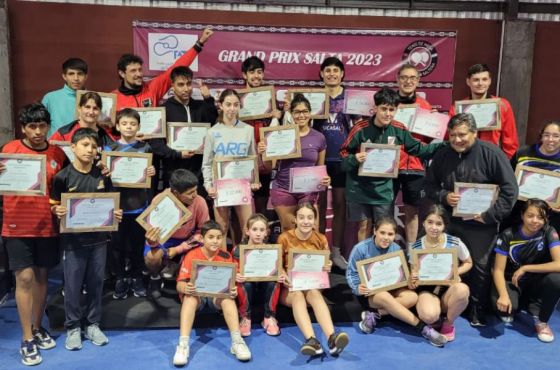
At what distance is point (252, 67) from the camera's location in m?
4.72

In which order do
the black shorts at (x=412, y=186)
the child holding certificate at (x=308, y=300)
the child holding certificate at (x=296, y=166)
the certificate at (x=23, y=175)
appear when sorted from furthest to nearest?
the black shorts at (x=412, y=186) → the child holding certificate at (x=296, y=166) → the child holding certificate at (x=308, y=300) → the certificate at (x=23, y=175)

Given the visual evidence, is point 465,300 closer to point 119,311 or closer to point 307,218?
point 307,218

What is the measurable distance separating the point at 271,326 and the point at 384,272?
98cm

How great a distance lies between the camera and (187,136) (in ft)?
14.6

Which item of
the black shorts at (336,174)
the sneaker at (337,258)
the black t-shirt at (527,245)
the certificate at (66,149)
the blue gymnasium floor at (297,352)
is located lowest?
the blue gymnasium floor at (297,352)

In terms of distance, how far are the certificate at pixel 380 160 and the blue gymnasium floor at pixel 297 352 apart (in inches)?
49.9

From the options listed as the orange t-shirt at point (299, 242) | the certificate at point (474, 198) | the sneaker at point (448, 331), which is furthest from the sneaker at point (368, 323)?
the certificate at point (474, 198)

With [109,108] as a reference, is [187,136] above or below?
below

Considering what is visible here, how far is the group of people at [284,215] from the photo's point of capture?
3.55 metres

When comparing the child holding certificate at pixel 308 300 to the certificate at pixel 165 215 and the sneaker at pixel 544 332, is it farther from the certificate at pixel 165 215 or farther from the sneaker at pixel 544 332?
the sneaker at pixel 544 332

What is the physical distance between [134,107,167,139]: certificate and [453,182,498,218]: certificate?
Answer: 98.8 inches

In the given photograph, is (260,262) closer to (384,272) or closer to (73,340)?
(384,272)

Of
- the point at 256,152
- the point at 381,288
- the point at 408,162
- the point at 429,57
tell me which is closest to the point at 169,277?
the point at 256,152

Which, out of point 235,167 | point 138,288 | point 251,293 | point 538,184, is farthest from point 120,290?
point 538,184
